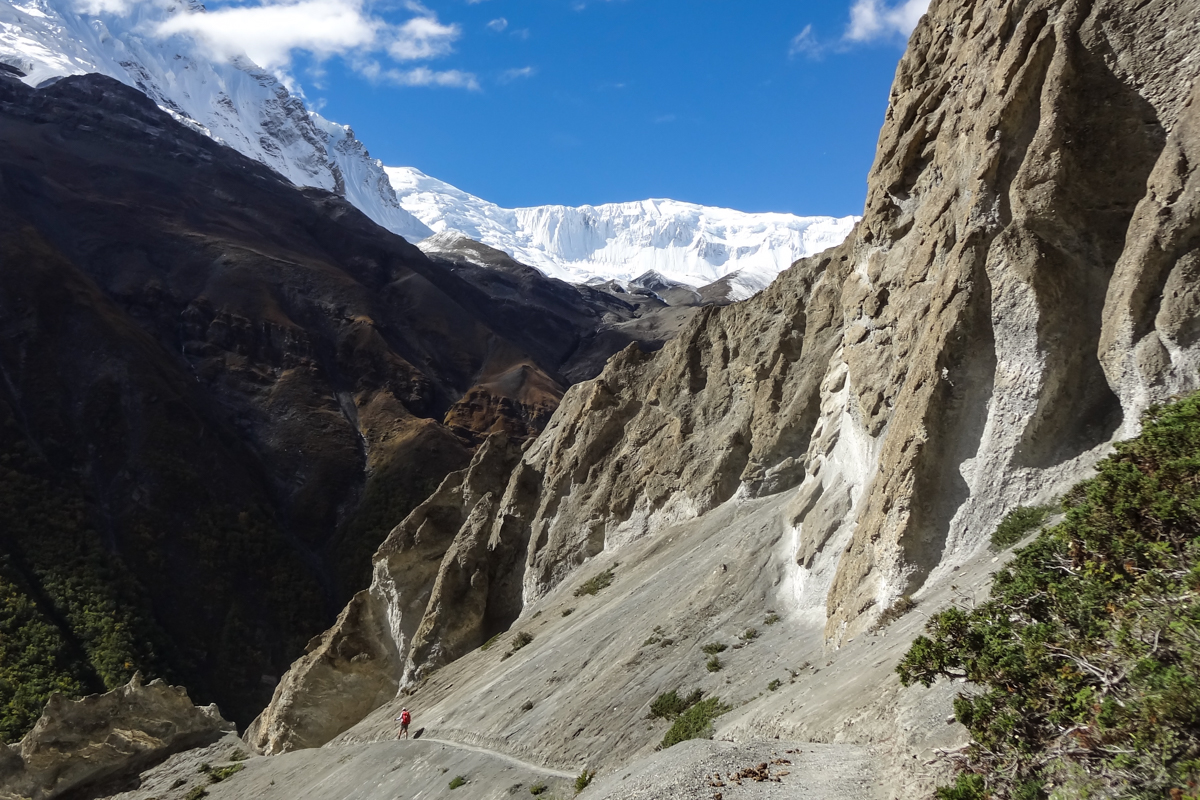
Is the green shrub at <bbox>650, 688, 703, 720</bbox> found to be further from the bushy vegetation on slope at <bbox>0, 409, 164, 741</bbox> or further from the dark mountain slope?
the dark mountain slope

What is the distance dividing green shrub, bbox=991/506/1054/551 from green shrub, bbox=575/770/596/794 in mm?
12049

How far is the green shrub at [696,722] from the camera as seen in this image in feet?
68.3

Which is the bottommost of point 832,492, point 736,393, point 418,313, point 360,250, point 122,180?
point 832,492

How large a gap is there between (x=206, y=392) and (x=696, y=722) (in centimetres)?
11021

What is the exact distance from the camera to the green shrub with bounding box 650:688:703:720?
23.6 metres

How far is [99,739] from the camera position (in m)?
47.2

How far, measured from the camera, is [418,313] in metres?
156

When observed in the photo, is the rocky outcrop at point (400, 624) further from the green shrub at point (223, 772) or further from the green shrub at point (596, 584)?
the green shrub at point (596, 584)

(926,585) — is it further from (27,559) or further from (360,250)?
(360,250)

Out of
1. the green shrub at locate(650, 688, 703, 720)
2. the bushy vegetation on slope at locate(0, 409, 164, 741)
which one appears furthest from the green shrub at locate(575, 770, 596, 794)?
the bushy vegetation on slope at locate(0, 409, 164, 741)

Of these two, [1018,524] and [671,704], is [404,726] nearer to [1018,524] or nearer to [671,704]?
[671,704]

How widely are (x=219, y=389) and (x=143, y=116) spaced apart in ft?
375

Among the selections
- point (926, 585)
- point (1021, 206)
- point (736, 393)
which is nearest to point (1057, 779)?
point (926, 585)

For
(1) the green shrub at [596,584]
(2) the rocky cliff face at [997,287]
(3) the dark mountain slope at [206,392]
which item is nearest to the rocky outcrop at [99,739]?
(3) the dark mountain slope at [206,392]
